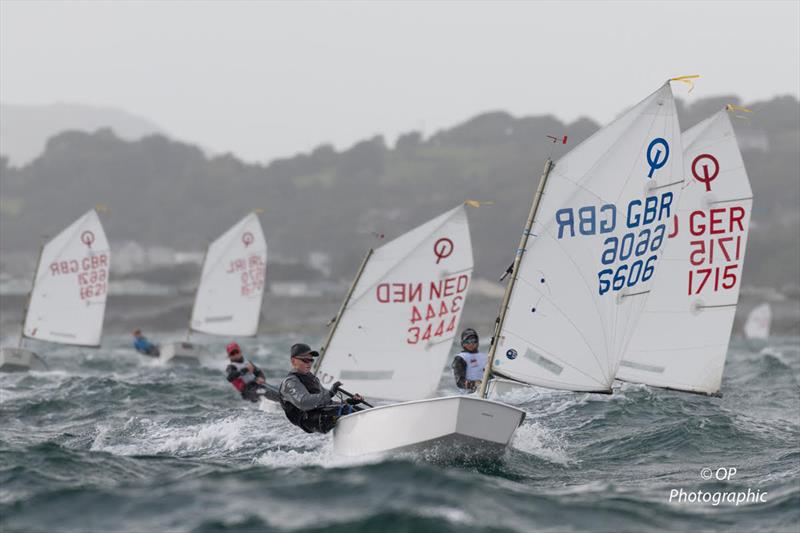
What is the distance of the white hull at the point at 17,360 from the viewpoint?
33.1 meters

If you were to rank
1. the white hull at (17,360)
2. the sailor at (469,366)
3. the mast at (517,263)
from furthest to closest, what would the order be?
the white hull at (17,360) < the sailor at (469,366) < the mast at (517,263)

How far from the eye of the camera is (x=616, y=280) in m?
15.0

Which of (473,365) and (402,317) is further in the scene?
(402,317)

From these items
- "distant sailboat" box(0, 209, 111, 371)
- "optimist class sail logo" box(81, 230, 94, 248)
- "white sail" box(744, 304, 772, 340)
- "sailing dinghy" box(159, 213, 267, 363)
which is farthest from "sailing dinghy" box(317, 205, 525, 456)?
"white sail" box(744, 304, 772, 340)

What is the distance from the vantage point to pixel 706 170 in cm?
2008

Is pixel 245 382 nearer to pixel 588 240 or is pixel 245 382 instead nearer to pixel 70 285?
pixel 588 240

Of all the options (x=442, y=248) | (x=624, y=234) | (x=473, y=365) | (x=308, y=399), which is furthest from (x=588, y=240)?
(x=442, y=248)

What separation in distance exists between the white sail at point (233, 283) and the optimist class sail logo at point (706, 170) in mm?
21894

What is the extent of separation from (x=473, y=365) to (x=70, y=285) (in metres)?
23.2

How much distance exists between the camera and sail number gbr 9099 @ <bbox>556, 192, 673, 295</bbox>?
48.8ft

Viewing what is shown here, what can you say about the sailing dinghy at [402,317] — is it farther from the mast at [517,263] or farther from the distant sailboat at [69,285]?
the distant sailboat at [69,285]

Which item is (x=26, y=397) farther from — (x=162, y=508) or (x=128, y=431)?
(x=162, y=508)

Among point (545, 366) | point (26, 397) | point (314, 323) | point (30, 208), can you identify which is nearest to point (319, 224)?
point (30, 208)

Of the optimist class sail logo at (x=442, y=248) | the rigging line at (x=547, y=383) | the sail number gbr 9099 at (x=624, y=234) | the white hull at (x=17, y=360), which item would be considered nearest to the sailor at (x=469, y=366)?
the rigging line at (x=547, y=383)
